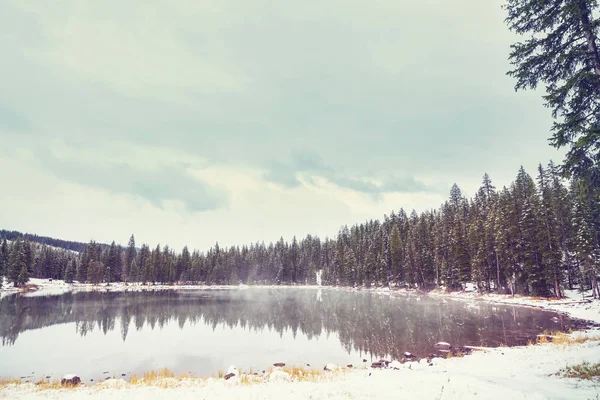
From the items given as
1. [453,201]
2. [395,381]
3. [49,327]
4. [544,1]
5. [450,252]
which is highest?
[453,201]

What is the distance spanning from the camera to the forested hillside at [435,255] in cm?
5146

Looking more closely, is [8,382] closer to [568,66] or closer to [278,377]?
[278,377]

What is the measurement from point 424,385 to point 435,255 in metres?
75.9

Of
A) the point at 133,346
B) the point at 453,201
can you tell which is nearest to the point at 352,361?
the point at 133,346

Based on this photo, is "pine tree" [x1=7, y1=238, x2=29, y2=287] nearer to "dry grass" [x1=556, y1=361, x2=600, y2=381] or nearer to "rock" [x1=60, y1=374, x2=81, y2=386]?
"rock" [x1=60, y1=374, x2=81, y2=386]

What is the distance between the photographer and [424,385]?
41.0 ft

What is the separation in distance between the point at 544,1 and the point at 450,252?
2763 inches

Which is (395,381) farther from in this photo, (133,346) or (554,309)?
(554,309)

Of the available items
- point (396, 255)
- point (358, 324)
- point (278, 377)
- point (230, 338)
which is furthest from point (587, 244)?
point (396, 255)

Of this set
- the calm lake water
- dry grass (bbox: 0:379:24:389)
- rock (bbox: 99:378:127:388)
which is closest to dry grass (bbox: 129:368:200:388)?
rock (bbox: 99:378:127:388)

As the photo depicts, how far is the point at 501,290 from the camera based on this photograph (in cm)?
6269

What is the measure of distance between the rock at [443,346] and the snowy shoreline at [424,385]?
135 inches

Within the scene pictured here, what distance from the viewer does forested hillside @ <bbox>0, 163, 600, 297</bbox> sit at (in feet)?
169

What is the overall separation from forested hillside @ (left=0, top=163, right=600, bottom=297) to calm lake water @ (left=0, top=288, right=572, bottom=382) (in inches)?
566
